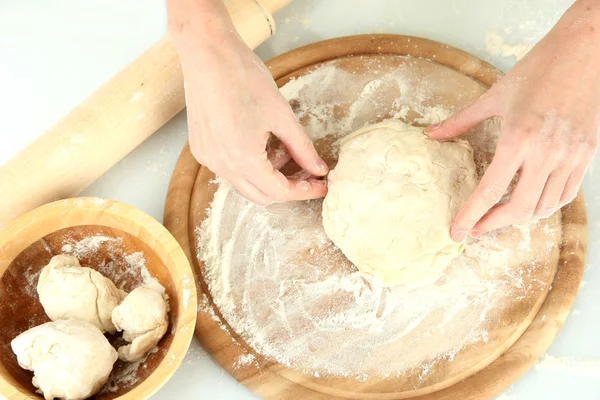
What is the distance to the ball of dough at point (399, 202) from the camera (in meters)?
1.39

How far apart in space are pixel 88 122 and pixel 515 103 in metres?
1.08

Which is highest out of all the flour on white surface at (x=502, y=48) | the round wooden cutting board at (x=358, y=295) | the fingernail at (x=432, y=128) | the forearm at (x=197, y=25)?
the forearm at (x=197, y=25)

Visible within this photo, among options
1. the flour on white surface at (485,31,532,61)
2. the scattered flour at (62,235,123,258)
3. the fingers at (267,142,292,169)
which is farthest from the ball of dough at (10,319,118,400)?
the flour on white surface at (485,31,532,61)

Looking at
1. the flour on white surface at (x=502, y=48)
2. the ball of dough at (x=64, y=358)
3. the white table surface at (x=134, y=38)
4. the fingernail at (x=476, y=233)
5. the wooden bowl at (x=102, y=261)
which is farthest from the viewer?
the flour on white surface at (x=502, y=48)

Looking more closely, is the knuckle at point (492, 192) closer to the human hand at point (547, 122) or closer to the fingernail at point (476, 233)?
the human hand at point (547, 122)

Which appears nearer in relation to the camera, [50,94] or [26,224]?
[26,224]

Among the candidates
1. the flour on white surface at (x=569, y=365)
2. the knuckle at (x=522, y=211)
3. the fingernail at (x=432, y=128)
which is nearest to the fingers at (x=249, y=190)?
the fingernail at (x=432, y=128)

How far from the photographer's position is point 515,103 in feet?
4.21

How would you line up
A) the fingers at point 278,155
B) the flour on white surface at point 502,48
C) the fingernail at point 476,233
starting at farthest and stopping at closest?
the flour on white surface at point 502,48
the fingers at point 278,155
the fingernail at point 476,233

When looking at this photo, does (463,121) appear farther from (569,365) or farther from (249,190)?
(569,365)

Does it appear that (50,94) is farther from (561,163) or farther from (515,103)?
(561,163)

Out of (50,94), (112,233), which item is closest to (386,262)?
(112,233)

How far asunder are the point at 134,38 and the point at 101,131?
492 mm

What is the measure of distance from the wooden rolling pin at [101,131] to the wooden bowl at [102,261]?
188 mm
